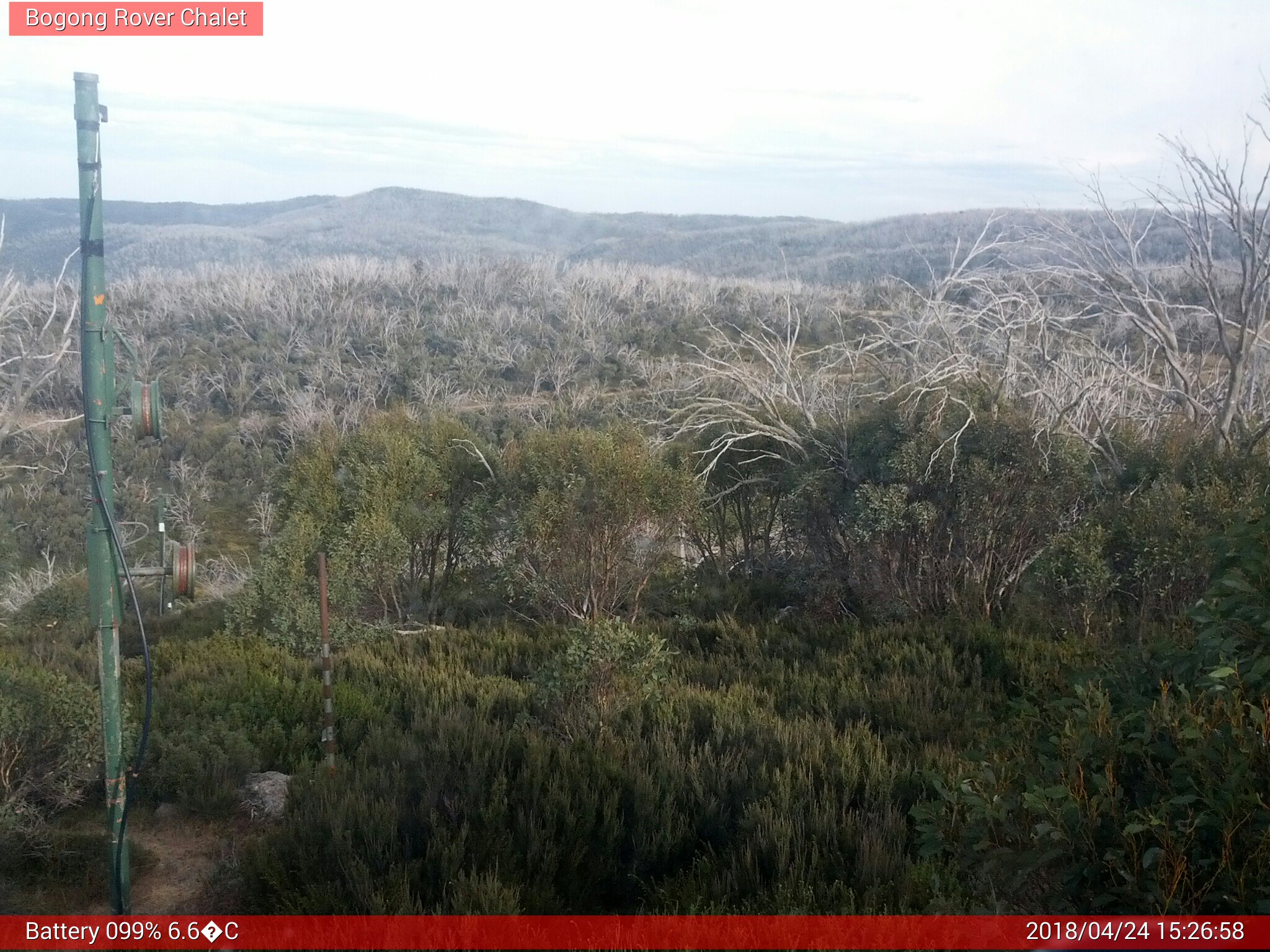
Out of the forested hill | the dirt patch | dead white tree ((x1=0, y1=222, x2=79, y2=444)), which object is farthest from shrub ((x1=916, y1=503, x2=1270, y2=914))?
the forested hill

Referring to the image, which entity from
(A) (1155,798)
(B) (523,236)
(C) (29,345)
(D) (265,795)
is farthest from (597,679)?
(B) (523,236)

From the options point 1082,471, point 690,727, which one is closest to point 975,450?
point 1082,471

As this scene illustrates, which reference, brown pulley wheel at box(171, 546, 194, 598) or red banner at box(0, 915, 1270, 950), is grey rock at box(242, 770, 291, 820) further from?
brown pulley wheel at box(171, 546, 194, 598)

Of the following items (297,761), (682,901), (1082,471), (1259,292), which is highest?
(1259,292)

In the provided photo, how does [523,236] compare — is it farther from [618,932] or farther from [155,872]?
[618,932]

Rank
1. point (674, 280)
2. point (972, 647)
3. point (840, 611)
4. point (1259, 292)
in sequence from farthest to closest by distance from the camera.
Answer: point (674, 280)
point (840, 611)
point (1259, 292)
point (972, 647)

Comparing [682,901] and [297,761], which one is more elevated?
[682,901]

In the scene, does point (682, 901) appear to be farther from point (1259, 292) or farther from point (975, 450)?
point (1259, 292)

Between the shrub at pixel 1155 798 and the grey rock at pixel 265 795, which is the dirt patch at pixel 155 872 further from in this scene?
the shrub at pixel 1155 798
